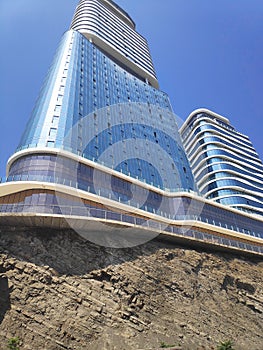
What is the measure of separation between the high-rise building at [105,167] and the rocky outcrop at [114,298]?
1.80 meters

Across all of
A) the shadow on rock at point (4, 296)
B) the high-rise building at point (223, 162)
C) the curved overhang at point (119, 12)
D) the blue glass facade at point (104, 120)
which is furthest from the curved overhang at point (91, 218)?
the curved overhang at point (119, 12)

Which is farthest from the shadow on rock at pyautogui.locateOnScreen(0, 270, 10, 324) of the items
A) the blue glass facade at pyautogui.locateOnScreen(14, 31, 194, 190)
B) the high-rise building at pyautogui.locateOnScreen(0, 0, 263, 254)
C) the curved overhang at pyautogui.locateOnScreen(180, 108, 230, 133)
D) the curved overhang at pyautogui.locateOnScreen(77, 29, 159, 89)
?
the curved overhang at pyautogui.locateOnScreen(180, 108, 230, 133)

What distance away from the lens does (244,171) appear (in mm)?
78750

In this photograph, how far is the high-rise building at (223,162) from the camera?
7050cm

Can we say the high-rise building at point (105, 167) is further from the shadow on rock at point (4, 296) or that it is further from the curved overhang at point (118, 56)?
the shadow on rock at point (4, 296)

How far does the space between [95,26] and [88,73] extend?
32.6 metres

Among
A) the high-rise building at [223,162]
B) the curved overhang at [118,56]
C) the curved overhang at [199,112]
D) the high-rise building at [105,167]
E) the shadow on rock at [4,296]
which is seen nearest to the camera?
the shadow on rock at [4,296]

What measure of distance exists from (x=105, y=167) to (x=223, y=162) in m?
47.0

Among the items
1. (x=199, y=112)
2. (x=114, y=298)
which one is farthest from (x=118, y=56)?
(x=114, y=298)

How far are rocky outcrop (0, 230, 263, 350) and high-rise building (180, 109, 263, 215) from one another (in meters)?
44.0

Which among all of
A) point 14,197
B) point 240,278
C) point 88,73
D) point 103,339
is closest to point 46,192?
point 14,197

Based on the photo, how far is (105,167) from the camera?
38375 mm

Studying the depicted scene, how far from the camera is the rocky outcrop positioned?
1842 cm

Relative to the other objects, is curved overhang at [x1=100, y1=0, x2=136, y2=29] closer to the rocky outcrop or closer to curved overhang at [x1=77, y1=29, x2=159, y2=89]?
curved overhang at [x1=77, y1=29, x2=159, y2=89]
